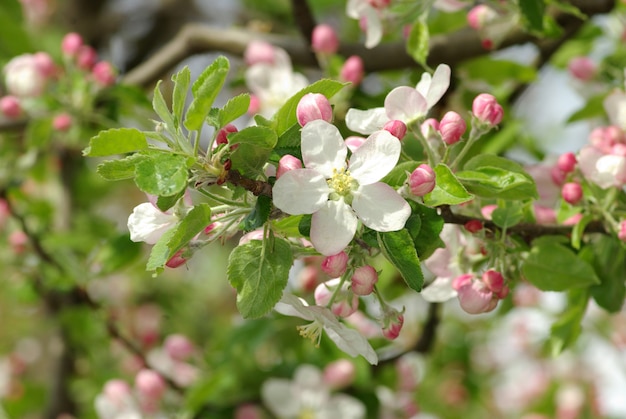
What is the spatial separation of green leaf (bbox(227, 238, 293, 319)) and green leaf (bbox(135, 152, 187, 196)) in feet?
0.46

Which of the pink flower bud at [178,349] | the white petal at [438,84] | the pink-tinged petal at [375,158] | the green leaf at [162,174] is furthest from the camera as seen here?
the pink flower bud at [178,349]

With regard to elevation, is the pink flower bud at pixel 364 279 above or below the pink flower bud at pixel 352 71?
above

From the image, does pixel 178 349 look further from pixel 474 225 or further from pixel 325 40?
pixel 474 225

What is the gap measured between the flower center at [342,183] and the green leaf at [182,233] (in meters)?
0.15

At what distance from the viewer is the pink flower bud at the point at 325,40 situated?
5.76ft

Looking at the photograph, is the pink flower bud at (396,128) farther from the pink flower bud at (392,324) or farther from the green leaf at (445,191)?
the pink flower bud at (392,324)

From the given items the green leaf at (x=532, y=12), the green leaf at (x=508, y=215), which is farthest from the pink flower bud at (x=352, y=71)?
the green leaf at (x=508, y=215)

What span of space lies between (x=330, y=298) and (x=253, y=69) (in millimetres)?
908

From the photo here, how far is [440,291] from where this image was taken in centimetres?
126

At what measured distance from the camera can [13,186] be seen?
2.07 metres

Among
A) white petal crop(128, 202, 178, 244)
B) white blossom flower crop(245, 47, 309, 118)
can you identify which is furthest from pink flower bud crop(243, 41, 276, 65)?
white petal crop(128, 202, 178, 244)

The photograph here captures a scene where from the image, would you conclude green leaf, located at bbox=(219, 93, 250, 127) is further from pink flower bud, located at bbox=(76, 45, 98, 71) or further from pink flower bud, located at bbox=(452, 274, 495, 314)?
pink flower bud, located at bbox=(76, 45, 98, 71)

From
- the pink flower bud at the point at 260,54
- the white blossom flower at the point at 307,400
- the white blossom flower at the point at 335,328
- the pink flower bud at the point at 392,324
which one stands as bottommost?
the white blossom flower at the point at 307,400

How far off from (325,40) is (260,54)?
0.18 metres
